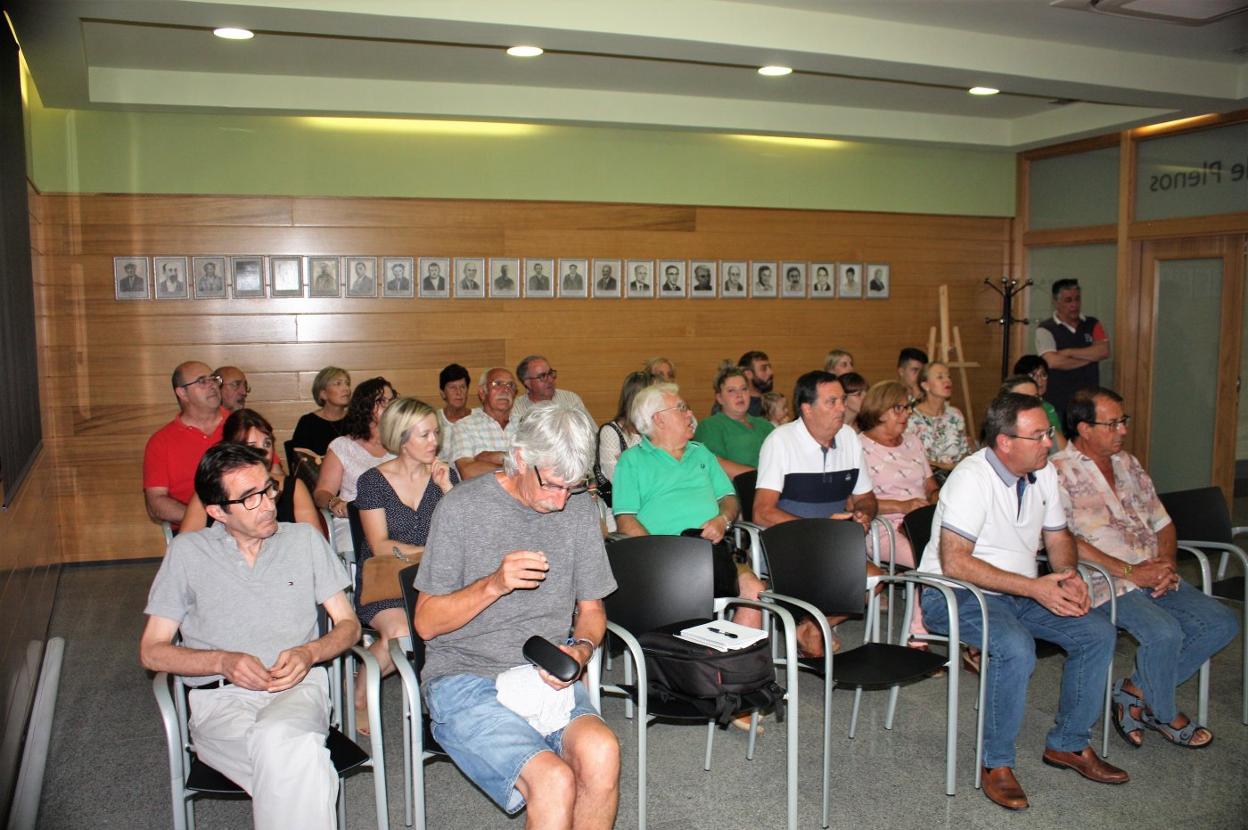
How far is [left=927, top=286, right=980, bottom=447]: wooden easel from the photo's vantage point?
8859 millimetres

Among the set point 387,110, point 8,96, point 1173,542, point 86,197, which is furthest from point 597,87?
point 1173,542

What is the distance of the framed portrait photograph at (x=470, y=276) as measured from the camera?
7.68 metres

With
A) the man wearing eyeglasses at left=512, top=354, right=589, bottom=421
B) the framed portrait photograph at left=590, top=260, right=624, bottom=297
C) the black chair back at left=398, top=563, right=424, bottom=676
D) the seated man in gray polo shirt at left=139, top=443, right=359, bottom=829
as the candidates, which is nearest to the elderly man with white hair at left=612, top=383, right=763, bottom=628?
the black chair back at left=398, top=563, right=424, bottom=676

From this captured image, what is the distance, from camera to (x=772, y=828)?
336 cm

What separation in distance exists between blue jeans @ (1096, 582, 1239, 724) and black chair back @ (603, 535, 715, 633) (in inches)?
67.7

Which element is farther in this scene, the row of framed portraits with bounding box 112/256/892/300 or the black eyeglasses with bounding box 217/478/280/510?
the row of framed portraits with bounding box 112/256/892/300

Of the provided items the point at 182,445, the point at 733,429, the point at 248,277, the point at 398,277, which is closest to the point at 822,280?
the point at 733,429

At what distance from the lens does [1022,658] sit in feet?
11.6

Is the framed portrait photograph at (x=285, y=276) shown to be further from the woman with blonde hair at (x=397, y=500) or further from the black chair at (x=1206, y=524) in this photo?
the black chair at (x=1206, y=524)

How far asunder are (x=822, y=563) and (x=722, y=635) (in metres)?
0.75

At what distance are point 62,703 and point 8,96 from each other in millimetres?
2628

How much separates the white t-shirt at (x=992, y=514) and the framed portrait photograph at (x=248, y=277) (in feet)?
17.2

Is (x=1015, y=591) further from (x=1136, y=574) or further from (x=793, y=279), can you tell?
(x=793, y=279)

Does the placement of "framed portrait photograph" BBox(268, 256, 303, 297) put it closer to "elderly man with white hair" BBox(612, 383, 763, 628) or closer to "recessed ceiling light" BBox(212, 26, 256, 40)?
"recessed ceiling light" BBox(212, 26, 256, 40)
